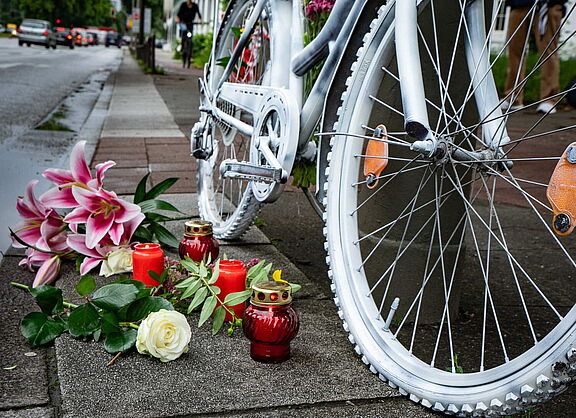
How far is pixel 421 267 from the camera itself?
6.86 ft

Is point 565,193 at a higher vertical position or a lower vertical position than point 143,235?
higher

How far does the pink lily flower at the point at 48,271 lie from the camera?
2261 mm

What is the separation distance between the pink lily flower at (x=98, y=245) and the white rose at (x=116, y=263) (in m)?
0.02

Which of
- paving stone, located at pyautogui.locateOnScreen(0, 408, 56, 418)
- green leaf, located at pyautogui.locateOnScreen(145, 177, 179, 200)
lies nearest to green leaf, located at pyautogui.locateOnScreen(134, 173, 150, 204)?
green leaf, located at pyautogui.locateOnScreen(145, 177, 179, 200)

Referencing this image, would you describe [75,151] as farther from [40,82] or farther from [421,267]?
[40,82]

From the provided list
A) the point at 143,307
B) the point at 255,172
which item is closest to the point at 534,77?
the point at 255,172

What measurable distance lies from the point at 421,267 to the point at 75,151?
121 centimetres

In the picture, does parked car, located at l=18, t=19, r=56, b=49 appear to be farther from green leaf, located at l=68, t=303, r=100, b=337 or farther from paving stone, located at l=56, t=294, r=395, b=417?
paving stone, located at l=56, t=294, r=395, b=417

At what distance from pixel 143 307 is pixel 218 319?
0.20m

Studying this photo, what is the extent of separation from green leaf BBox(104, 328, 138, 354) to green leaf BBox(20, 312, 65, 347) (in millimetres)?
150

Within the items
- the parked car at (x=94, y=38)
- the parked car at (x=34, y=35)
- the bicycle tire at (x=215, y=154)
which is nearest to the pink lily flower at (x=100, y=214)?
the bicycle tire at (x=215, y=154)

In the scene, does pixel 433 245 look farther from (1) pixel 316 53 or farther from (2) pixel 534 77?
(2) pixel 534 77

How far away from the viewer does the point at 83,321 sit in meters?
1.80

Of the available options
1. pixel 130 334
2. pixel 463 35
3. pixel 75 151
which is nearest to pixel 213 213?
pixel 75 151
